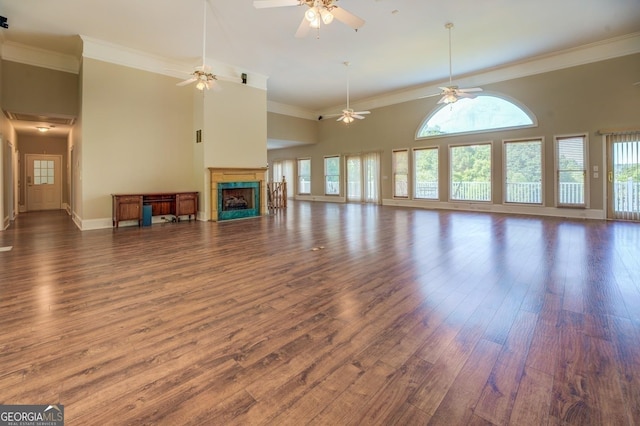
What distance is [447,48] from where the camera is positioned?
25.3ft

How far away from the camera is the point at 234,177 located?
881cm

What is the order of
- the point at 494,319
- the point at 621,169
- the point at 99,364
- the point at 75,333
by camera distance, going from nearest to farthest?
the point at 99,364, the point at 75,333, the point at 494,319, the point at 621,169

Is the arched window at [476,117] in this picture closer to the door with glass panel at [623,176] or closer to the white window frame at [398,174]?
the white window frame at [398,174]

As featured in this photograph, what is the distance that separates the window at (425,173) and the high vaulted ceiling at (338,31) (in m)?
2.87

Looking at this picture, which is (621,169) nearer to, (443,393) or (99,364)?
(443,393)

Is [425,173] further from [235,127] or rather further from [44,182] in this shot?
[44,182]

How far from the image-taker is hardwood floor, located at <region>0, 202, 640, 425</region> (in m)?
1.54

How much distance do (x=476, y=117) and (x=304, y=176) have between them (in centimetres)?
808

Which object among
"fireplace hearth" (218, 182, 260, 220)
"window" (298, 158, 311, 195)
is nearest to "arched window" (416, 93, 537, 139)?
"window" (298, 158, 311, 195)

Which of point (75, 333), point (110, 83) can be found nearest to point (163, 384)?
point (75, 333)

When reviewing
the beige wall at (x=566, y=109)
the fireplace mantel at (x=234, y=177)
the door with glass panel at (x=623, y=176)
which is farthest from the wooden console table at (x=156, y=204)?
the door with glass panel at (x=623, y=176)

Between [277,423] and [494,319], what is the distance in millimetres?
1853

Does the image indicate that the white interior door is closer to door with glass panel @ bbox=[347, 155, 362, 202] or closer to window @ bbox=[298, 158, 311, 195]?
window @ bbox=[298, 158, 311, 195]

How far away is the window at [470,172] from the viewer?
392 inches
